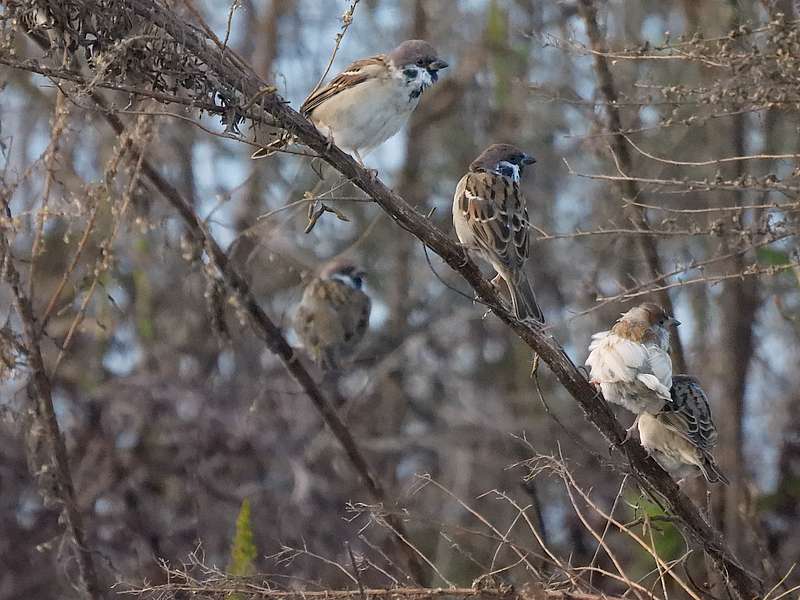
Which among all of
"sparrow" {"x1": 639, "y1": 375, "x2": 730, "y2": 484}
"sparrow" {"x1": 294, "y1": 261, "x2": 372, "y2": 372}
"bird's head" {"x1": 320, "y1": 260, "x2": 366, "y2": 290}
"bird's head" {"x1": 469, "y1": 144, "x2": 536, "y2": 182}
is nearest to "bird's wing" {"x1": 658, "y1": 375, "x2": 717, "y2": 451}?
"sparrow" {"x1": 639, "y1": 375, "x2": 730, "y2": 484}

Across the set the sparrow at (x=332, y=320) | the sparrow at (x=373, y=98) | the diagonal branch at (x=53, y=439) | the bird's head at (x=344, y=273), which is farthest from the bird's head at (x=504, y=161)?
the bird's head at (x=344, y=273)

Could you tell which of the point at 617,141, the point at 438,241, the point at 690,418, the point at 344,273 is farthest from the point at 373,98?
the point at 344,273

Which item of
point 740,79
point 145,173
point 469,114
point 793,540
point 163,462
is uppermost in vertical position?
point 469,114

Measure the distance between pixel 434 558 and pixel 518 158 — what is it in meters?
4.62

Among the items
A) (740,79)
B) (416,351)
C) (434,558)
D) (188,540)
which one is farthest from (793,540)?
(740,79)

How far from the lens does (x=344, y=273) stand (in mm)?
7523

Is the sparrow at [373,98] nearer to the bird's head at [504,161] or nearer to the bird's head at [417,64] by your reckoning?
the bird's head at [417,64]

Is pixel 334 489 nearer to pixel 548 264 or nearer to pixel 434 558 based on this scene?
pixel 434 558

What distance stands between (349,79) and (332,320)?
2.65 meters

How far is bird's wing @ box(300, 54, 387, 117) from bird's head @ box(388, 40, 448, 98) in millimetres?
65

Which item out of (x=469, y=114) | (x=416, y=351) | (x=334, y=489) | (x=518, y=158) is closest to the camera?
(x=518, y=158)

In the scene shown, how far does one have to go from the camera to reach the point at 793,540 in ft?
24.9

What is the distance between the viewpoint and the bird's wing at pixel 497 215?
4.54 m

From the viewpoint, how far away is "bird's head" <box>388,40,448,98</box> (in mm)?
4797
